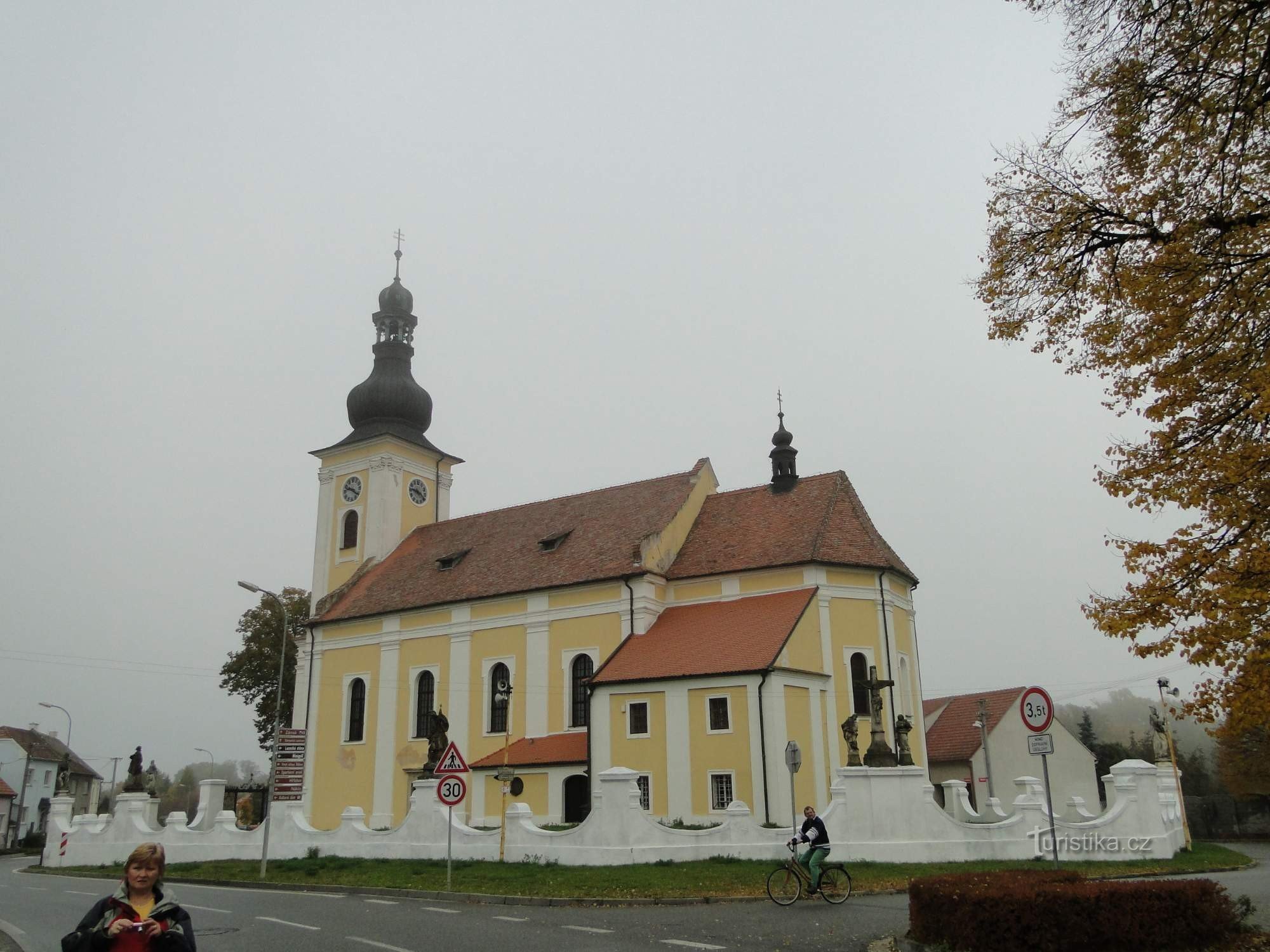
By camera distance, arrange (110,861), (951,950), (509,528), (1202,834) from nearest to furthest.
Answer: (951,950) → (110,861) → (509,528) → (1202,834)

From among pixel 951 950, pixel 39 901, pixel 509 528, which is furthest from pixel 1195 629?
pixel 509 528

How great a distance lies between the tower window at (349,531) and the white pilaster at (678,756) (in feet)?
65.7

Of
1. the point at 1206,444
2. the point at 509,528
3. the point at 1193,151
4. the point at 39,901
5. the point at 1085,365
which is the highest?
the point at 509,528

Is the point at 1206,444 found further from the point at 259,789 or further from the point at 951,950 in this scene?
the point at 259,789

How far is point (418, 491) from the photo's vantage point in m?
44.4

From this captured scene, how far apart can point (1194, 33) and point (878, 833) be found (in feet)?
55.4

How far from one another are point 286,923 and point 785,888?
24.2 feet

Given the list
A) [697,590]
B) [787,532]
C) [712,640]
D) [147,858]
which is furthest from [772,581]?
[147,858]

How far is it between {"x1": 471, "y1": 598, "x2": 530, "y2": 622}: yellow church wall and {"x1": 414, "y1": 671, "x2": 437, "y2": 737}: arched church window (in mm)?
2899

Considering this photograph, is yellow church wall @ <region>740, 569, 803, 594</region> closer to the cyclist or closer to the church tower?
the cyclist

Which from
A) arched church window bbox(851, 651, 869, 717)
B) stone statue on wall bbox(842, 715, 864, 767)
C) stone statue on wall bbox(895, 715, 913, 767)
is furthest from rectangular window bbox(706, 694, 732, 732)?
arched church window bbox(851, 651, 869, 717)

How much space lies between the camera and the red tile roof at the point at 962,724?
43125 millimetres

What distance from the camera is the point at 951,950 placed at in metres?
10.2

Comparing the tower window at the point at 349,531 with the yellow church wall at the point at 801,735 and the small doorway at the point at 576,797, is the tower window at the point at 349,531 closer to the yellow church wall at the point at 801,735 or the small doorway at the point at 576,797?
the small doorway at the point at 576,797
